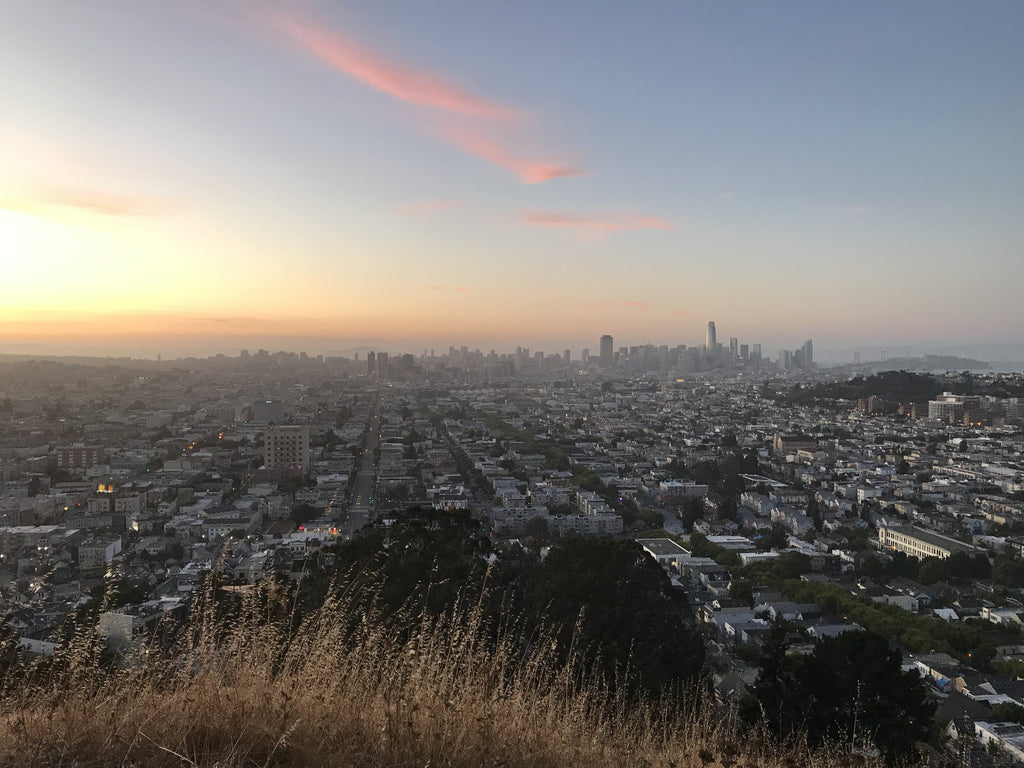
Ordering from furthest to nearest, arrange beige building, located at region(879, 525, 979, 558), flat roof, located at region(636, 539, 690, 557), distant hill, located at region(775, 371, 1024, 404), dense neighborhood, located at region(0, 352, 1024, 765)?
1. distant hill, located at region(775, 371, 1024, 404)
2. beige building, located at region(879, 525, 979, 558)
3. flat roof, located at region(636, 539, 690, 557)
4. dense neighborhood, located at region(0, 352, 1024, 765)

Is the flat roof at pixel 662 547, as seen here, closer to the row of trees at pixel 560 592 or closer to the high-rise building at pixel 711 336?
the row of trees at pixel 560 592

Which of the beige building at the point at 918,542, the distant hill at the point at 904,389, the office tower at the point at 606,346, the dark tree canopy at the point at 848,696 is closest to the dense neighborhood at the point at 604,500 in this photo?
the beige building at the point at 918,542

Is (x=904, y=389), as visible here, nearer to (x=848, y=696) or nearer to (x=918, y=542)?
(x=918, y=542)

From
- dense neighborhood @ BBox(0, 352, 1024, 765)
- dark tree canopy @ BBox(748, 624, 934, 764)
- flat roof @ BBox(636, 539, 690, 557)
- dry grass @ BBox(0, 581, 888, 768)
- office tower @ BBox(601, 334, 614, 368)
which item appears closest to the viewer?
dry grass @ BBox(0, 581, 888, 768)

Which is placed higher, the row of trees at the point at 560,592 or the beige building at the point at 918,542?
the row of trees at the point at 560,592

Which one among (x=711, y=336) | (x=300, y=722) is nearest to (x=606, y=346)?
(x=711, y=336)

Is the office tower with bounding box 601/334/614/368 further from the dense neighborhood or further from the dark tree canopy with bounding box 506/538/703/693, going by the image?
the dark tree canopy with bounding box 506/538/703/693

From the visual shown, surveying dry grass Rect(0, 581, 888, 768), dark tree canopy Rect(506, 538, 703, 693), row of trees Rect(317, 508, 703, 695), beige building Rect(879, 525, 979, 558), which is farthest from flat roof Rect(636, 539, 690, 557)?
dry grass Rect(0, 581, 888, 768)
